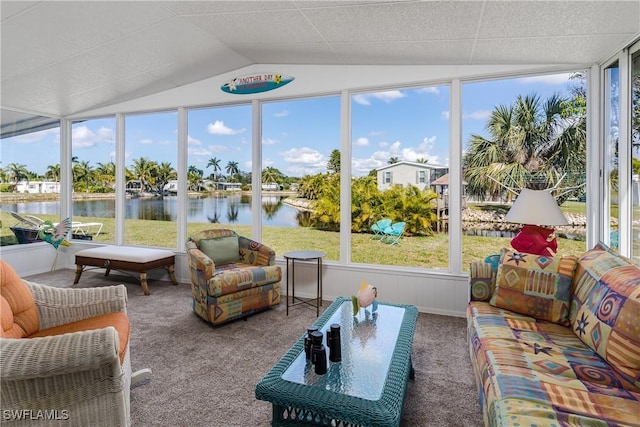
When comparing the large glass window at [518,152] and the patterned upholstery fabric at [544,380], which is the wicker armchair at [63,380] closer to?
the patterned upholstery fabric at [544,380]

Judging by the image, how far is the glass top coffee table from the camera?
143 cm

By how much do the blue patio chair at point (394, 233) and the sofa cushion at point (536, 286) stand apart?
154 cm

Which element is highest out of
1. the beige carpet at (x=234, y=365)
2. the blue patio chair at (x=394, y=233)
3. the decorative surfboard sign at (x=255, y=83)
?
the decorative surfboard sign at (x=255, y=83)

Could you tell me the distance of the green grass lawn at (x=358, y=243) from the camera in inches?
145

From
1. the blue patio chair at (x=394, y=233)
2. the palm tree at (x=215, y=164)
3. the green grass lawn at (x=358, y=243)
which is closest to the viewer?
the green grass lawn at (x=358, y=243)

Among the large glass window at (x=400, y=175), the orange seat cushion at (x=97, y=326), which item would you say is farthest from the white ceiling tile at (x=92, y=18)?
the orange seat cushion at (x=97, y=326)

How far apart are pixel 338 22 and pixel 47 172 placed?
5284mm

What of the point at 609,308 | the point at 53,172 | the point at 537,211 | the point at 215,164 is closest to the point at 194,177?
the point at 215,164

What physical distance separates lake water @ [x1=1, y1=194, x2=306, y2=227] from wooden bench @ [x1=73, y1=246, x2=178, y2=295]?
0.68 metres

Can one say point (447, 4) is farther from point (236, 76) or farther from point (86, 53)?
point (86, 53)

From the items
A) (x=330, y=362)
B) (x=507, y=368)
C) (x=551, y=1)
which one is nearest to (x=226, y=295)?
(x=330, y=362)

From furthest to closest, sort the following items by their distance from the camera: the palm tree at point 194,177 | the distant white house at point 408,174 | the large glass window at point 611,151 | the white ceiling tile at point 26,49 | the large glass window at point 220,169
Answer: the palm tree at point 194,177, the large glass window at point 220,169, the distant white house at point 408,174, the white ceiling tile at point 26,49, the large glass window at point 611,151

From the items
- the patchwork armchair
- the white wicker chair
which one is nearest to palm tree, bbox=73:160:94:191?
the patchwork armchair

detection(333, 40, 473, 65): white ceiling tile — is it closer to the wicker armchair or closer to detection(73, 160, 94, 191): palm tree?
the wicker armchair
